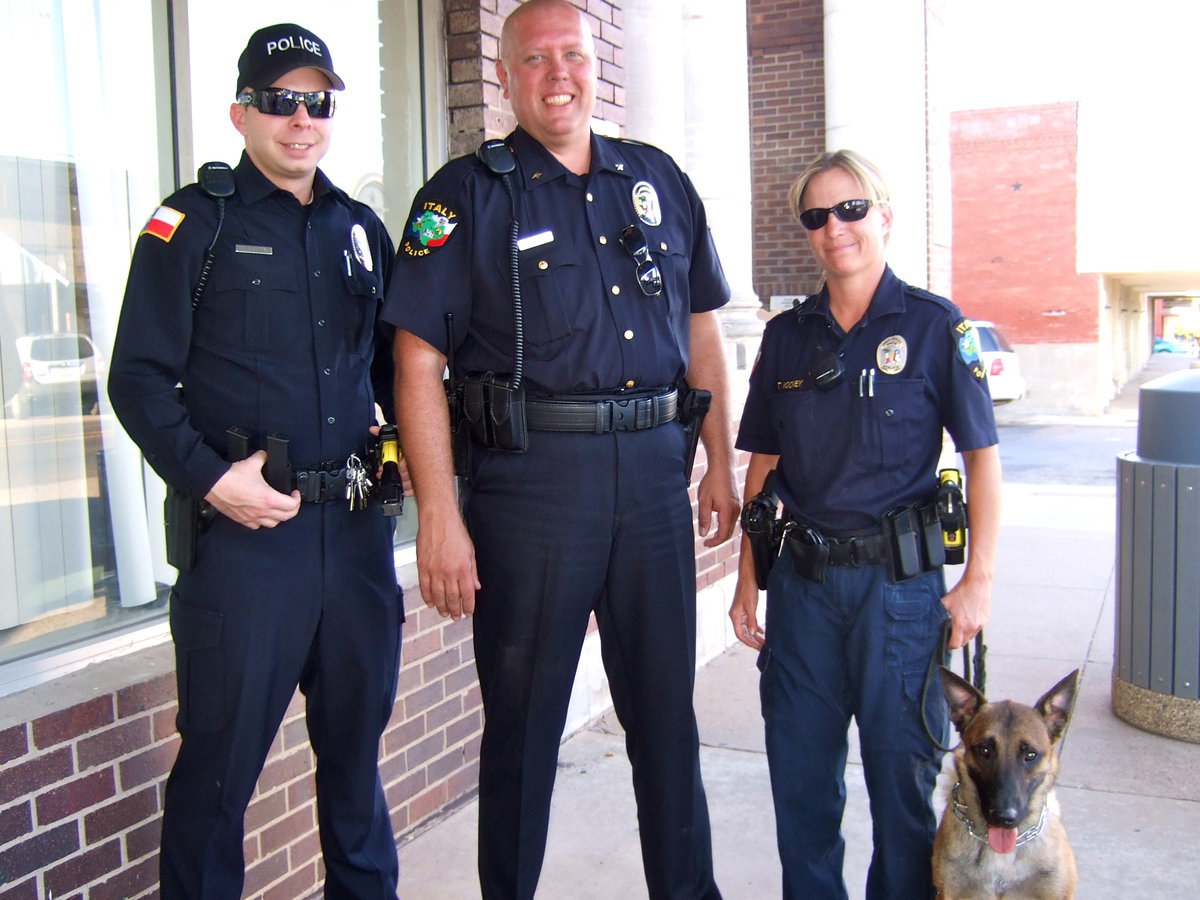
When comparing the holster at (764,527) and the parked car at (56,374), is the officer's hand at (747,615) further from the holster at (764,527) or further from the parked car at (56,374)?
the parked car at (56,374)

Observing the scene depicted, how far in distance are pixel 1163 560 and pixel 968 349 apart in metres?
2.49

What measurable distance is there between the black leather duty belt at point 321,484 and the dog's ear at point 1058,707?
1.74 metres

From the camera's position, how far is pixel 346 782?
2.71 metres

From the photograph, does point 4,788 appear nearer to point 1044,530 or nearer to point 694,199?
point 694,199

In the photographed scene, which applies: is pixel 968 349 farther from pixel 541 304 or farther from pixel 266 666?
pixel 266 666

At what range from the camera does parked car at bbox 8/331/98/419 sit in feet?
9.74

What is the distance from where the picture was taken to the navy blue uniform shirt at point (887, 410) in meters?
2.69

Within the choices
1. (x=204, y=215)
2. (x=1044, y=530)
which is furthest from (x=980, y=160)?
(x=204, y=215)

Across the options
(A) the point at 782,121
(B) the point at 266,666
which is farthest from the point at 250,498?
(A) the point at 782,121

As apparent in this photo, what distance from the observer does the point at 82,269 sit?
3.11 metres

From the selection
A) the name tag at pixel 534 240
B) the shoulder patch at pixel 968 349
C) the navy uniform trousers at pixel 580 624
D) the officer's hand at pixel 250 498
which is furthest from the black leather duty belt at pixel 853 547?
the officer's hand at pixel 250 498

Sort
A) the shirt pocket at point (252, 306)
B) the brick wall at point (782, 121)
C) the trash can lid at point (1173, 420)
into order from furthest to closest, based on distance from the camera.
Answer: the brick wall at point (782, 121), the trash can lid at point (1173, 420), the shirt pocket at point (252, 306)

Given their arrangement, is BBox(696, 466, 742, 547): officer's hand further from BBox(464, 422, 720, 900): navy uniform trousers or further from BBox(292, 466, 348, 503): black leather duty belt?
BBox(292, 466, 348, 503): black leather duty belt

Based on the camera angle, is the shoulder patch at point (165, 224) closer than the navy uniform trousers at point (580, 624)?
Yes
